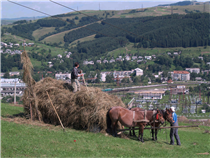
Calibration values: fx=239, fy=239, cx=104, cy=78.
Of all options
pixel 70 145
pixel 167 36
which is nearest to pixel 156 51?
pixel 167 36

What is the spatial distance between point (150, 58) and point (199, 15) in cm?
6901

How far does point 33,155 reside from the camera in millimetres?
8359

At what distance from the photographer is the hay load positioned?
1280cm

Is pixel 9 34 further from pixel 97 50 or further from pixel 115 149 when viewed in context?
pixel 115 149

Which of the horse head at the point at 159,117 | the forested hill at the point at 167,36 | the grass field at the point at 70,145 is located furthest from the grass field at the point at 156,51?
the grass field at the point at 70,145

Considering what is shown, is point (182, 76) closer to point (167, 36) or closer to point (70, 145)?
point (167, 36)

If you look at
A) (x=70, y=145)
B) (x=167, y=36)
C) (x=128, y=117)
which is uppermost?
(x=167, y=36)

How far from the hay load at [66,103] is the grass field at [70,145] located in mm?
791

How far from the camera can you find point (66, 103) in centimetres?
1352

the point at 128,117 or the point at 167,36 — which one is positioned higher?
the point at 167,36

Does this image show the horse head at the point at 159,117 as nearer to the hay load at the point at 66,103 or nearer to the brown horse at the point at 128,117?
the brown horse at the point at 128,117

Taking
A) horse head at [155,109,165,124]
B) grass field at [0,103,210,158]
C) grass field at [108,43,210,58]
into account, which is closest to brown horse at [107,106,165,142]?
horse head at [155,109,165,124]

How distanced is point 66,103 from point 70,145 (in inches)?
158

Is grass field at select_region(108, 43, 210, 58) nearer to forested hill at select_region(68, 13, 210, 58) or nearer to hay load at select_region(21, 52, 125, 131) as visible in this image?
forested hill at select_region(68, 13, 210, 58)
